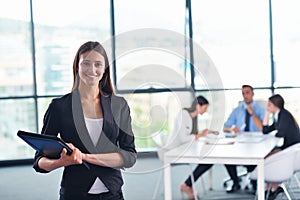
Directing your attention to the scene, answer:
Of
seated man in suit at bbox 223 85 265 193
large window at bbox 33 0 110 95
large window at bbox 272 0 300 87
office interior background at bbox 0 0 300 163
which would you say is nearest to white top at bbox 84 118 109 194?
seated man in suit at bbox 223 85 265 193

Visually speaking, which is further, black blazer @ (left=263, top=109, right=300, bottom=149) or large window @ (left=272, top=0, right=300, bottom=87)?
large window @ (left=272, top=0, right=300, bottom=87)

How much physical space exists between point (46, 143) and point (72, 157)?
0.33 feet

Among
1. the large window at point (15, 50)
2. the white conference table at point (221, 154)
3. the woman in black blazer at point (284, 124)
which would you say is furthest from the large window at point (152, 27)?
the white conference table at point (221, 154)

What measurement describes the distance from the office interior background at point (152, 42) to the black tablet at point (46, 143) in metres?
6.08

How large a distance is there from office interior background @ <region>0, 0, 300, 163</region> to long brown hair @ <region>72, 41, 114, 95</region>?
19.2 feet

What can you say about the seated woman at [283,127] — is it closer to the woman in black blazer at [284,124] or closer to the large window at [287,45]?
the woman in black blazer at [284,124]

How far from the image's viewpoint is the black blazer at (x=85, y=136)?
188 cm

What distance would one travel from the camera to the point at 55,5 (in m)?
7.97

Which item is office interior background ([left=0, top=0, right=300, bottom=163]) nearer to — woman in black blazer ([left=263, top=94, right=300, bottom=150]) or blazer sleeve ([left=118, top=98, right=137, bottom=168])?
woman in black blazer ([left=263, top=94, right=300, bottom=150])

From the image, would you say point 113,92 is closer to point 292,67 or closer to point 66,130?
point 66,130

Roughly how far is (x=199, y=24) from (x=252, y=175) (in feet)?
12.6

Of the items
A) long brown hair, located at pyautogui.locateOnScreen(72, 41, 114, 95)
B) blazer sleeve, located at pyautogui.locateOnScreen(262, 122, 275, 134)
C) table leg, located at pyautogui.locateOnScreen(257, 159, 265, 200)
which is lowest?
table leg, located at pyautogui.locateOnScreen(257, 159, 265, 200)

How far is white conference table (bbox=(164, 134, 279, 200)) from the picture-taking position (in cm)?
435

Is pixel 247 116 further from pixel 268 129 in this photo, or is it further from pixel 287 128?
pixel 287 128
